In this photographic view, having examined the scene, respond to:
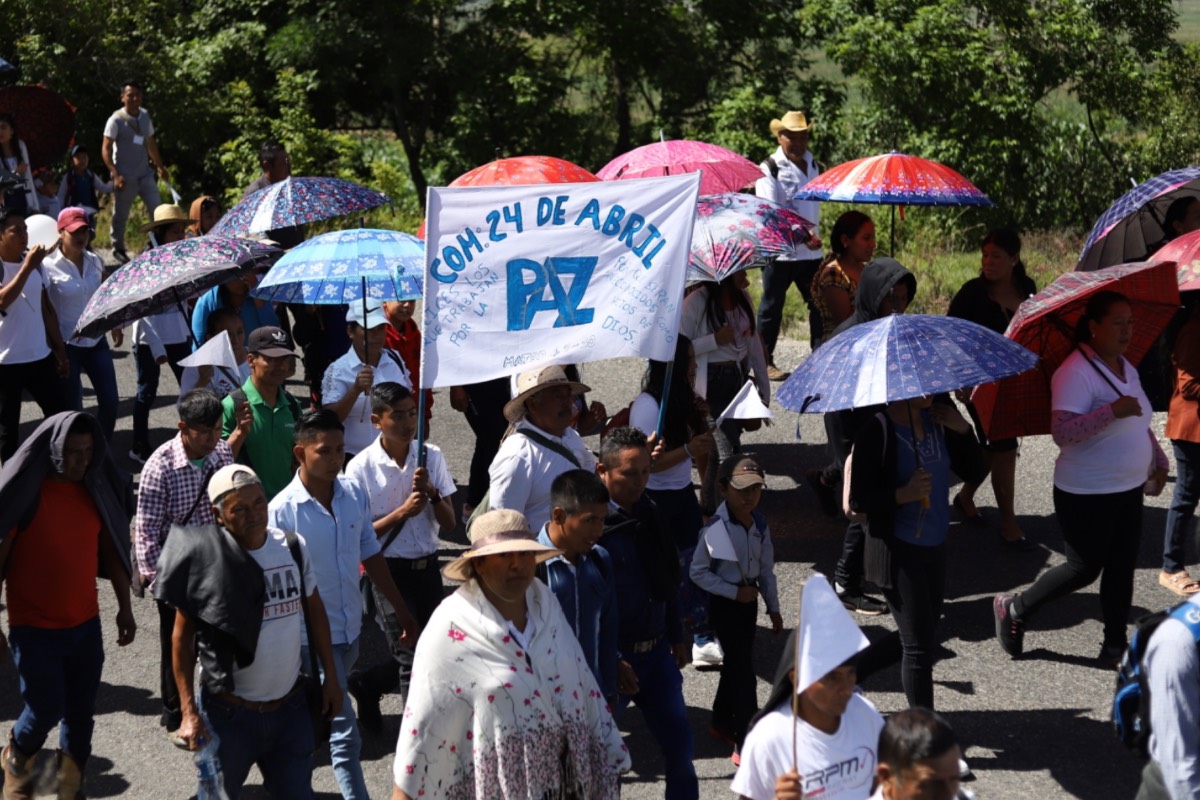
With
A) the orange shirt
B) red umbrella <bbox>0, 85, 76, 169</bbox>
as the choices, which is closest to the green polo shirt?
the orange shirt

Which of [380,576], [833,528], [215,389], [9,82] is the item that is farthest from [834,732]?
[9,82]

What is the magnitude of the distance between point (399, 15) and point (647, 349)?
17.3 meters

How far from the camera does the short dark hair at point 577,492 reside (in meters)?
5.57

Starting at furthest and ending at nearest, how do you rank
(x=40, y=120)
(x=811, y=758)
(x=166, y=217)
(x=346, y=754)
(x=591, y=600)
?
(x=40, y=120) → (x=166, y=217) → (x=346, y=754) → (x=591, y=600) → (x=811, y=758)

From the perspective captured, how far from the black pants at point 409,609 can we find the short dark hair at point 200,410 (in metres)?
1.00

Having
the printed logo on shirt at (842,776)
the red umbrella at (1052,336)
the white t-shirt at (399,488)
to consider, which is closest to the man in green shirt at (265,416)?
the white t-shirt at (399,488)

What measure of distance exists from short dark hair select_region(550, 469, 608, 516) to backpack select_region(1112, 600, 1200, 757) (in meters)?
1.84

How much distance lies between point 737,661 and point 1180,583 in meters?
3.08

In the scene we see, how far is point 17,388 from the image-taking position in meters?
9.71

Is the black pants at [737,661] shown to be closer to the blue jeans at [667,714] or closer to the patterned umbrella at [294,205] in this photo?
the blue jeans at [667,714]

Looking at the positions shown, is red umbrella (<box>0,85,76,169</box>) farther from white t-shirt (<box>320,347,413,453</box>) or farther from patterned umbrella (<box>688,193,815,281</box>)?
patterned umbrella (<box>688,193,815,281</box>)

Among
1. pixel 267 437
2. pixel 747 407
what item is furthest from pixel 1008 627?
pixel 267 437

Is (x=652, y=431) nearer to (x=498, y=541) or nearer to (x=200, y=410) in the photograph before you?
(x=200, y=410)

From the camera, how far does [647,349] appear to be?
6395 mm
